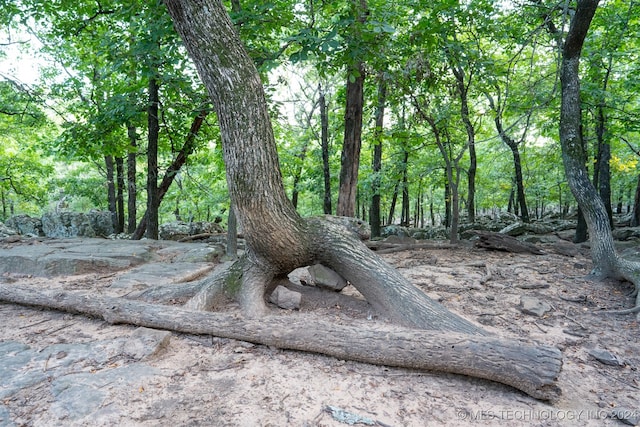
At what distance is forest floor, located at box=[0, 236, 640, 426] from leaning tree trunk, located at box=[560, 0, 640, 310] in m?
1.66

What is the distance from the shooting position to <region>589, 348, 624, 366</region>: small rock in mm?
2954

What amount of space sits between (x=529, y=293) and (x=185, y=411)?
4606mm

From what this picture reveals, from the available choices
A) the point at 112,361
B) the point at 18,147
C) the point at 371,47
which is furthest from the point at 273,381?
the point at 18,147

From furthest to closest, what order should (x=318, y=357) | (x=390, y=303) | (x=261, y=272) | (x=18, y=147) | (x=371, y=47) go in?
(x=18, y=147) < (x=371, y=47) < (x=261, y=272) < (x=390, y=303) < (x=318, y=357)

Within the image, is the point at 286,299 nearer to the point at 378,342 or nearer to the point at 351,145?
the point at 378,342

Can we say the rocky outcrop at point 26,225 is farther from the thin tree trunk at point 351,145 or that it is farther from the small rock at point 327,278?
the small rock at point 327,278

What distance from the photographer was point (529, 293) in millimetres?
4809

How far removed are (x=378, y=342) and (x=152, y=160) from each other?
806 cm

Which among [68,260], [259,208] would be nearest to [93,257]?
[68,260]

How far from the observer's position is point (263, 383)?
2451 millimetres

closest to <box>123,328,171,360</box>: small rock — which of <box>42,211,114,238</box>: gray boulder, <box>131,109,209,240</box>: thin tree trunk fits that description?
<box>131,109,209,240</box>: thin tree trunk

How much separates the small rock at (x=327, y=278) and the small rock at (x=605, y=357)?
8.04 feet

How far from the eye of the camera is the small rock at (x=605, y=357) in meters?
2.95

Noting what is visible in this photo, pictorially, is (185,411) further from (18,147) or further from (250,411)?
(18,147)
